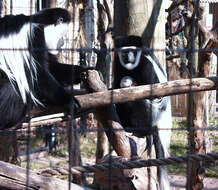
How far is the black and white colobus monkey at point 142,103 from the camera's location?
1.96 metres

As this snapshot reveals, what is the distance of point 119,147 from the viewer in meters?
1.54

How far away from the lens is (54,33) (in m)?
1.95

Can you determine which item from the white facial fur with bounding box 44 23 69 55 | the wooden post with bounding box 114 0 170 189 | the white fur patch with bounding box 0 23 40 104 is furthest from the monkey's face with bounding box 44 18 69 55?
the wooden post with bounding box 114 0 170 189

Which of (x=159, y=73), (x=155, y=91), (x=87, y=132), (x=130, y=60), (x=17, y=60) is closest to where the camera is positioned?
(x=155, y=91)

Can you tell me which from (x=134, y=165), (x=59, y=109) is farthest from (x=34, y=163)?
(x=134, y=165)

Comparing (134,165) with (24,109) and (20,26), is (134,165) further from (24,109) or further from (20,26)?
(20,26)

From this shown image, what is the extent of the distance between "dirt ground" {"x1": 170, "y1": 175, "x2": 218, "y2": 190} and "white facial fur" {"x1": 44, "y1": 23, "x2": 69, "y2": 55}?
1.34 meters

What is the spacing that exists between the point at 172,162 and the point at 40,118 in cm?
73

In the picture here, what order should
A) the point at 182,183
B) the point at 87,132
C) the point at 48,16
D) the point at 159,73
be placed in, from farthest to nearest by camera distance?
1. the point at 182,183
2. the point at 159,73
3. the point at 87,132
4. the point at 48,16

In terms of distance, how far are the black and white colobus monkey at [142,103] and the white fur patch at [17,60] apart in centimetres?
47

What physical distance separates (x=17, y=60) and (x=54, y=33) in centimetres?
31

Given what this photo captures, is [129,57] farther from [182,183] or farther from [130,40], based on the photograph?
[182,183]

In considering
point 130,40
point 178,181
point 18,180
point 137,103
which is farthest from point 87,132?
point 178,181

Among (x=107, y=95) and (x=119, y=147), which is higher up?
(x=107, y=95)
